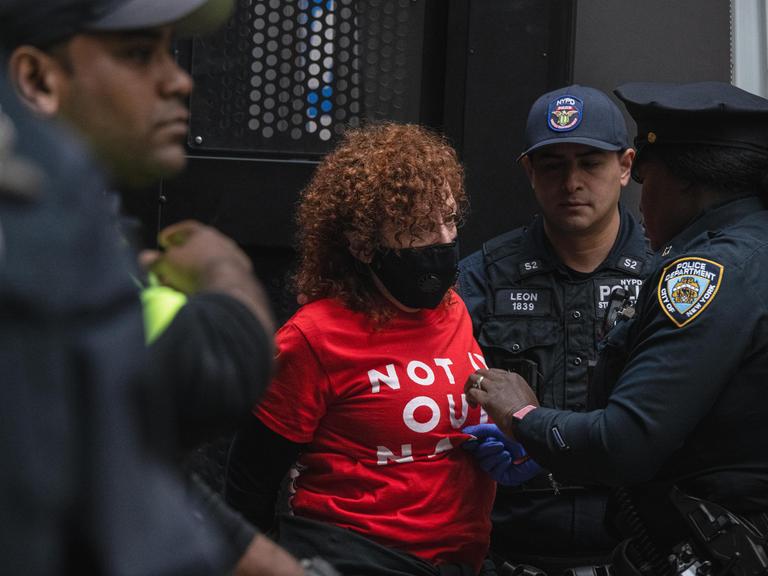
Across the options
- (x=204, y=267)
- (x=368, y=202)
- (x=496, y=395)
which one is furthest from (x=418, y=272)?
(x=204, y=267)

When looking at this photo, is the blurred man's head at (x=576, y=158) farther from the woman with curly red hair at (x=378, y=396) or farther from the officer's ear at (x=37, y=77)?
the officer's ear at (x=37, y=77)

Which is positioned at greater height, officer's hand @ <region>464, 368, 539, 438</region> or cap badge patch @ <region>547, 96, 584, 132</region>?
cap badge patch @ <region>547, 96, 584, 132</region>

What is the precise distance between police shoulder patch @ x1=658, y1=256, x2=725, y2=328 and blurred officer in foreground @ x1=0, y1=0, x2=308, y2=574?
1.14 meters

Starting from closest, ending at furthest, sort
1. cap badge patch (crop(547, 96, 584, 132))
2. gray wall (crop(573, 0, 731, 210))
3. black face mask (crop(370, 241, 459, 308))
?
black face mask (crop(370, 241, 459, 308)) → cap badge patch (crop(547, 96, 584, 132)) → gray wall (crop(573, 0, 731, 210))

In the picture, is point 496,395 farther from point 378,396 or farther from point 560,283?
point 560,283

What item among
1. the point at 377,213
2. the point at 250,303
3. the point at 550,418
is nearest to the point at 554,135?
the point at 377,213

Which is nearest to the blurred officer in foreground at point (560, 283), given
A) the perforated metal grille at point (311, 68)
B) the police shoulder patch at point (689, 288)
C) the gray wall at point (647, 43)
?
the gray wall at point (647, 43)

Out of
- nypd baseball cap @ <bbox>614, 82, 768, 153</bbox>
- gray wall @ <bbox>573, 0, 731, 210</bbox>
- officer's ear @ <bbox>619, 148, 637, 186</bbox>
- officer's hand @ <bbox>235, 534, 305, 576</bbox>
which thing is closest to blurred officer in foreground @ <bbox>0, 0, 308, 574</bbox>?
officer's hand @ <bbox>235, 534, 305, 576</bbox>

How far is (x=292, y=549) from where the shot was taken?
86.1 inches

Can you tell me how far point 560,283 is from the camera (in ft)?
9.46

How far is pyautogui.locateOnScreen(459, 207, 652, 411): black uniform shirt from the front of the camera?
9.10 ft

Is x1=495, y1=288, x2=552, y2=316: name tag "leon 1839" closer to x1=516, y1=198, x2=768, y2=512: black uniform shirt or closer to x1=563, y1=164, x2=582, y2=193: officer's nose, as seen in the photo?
x1=563, y1=164, x2=582, y2=193: officer's nose

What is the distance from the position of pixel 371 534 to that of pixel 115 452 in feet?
4.68

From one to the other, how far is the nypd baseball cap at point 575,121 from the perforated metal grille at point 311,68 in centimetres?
34
